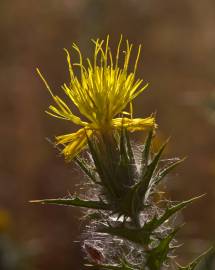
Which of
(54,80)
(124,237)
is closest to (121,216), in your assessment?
(124,237)

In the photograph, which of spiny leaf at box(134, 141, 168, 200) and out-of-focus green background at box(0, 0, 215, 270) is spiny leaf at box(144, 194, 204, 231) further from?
out-of-focus green background at box(0, 0, 215, 270)

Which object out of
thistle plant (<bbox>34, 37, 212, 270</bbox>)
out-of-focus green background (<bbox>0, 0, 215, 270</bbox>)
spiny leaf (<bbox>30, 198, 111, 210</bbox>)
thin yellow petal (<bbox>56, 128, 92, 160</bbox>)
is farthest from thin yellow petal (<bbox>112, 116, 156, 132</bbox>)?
out-of-focus green background (<bbox>0, 0, 215, 270</bbox>)

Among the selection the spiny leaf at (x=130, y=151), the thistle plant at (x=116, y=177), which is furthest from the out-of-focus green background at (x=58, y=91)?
the spiny leaf at (x=130, y=151)

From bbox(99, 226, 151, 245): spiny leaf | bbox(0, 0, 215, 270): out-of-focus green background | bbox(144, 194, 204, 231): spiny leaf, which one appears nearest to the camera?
bbox(144, 194, 204, 231): spiny leaf

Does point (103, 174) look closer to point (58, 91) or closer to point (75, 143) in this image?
point (75, 143)

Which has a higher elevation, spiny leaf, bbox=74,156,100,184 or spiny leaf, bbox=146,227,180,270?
spiny leaf, bbox=74,156,100,184

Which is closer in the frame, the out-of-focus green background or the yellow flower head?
the yellow flower head

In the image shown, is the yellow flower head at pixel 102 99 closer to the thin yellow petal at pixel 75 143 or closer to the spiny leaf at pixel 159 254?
the thin yellow petal at pixel 75 143
